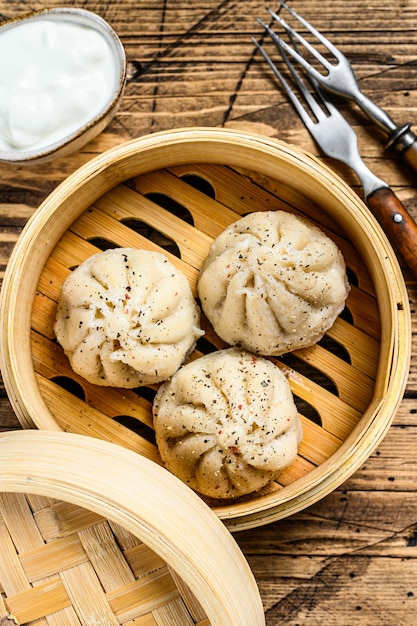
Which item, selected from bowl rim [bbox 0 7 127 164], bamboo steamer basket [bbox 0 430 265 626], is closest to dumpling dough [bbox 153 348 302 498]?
bamboo steamer basket [bbox 0 430 265 626]

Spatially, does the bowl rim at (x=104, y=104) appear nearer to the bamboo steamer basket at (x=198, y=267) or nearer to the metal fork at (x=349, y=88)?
the bamboo steamer basket at (x=198, y=267)

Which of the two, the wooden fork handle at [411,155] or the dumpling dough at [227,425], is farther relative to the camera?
the wooden fork handle at [411,155]

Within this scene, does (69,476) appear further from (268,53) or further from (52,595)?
(268,53)

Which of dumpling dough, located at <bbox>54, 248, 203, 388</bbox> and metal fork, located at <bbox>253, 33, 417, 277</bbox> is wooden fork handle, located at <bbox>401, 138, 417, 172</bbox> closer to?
metal fork, located at <bbox>253, 33, 417, 277</bbox>

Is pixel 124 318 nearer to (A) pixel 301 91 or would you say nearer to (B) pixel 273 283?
(B) pixel 273 283

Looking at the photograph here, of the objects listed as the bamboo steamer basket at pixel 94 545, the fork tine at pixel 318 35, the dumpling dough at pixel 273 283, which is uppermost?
the fork tine at pixel 318 35

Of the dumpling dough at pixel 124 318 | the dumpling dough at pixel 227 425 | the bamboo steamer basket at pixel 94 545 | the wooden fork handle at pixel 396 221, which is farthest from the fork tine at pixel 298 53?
the bamboo steamer basket at pixel 94 545

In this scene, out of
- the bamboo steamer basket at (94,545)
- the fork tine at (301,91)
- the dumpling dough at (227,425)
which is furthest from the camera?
the fork tine at (301,91)

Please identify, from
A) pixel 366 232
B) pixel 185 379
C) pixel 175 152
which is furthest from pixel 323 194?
pixel 185 379
